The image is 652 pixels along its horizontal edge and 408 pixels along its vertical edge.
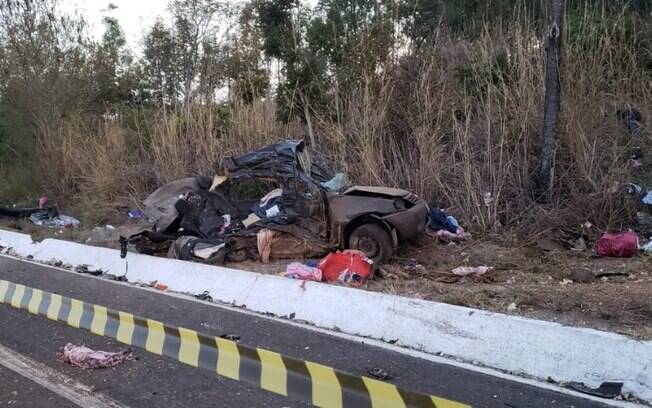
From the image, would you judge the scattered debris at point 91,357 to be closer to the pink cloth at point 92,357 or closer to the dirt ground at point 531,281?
the pink cloth at point 92,357

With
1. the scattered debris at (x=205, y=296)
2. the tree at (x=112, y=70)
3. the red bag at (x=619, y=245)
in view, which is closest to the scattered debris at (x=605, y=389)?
the red bag at (x=619, y=245)

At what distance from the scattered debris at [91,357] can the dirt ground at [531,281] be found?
9.40ft

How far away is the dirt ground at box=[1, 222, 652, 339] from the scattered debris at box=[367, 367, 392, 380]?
5.20ft

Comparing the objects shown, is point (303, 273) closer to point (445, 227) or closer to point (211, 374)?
point (445, 227)

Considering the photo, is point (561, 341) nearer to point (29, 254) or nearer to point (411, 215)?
point (411, 215)

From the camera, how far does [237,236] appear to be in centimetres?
872

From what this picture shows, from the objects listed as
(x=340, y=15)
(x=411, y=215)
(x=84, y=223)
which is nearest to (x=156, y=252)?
(x=411, y=215)

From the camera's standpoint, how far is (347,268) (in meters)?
7.07

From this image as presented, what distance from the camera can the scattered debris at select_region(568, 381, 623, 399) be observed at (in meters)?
4.00

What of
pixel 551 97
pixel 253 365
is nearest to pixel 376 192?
pixel 551 97

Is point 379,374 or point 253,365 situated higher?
point 253,365

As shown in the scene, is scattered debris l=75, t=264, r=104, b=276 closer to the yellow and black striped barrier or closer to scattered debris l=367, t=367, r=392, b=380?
the yellow and black striped barrier

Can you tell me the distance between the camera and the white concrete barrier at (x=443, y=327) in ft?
13.9

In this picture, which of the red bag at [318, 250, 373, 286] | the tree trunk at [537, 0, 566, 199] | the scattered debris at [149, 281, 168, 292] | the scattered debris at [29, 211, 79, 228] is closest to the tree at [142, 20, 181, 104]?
the scattered debris at [29, 211, 79, 228]
